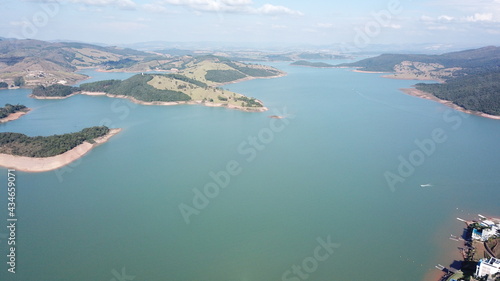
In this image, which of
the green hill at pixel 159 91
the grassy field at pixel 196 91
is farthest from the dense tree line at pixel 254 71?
the grassy field at pixel 196 91

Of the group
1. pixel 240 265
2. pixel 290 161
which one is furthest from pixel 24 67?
pixel 240 265

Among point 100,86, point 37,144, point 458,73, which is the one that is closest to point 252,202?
point 37,144

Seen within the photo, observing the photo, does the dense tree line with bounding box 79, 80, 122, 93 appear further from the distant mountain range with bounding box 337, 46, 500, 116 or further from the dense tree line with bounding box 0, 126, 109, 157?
the distant mountain range with bounding box 337, 46, 500, 116

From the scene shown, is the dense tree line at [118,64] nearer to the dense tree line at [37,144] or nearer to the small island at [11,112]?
the small island at [11,112]

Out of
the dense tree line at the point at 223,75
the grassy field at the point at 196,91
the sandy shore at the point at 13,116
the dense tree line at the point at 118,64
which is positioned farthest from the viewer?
the dense tree line at the point at 118,64

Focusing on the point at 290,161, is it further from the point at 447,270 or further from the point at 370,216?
the point at 447,270
